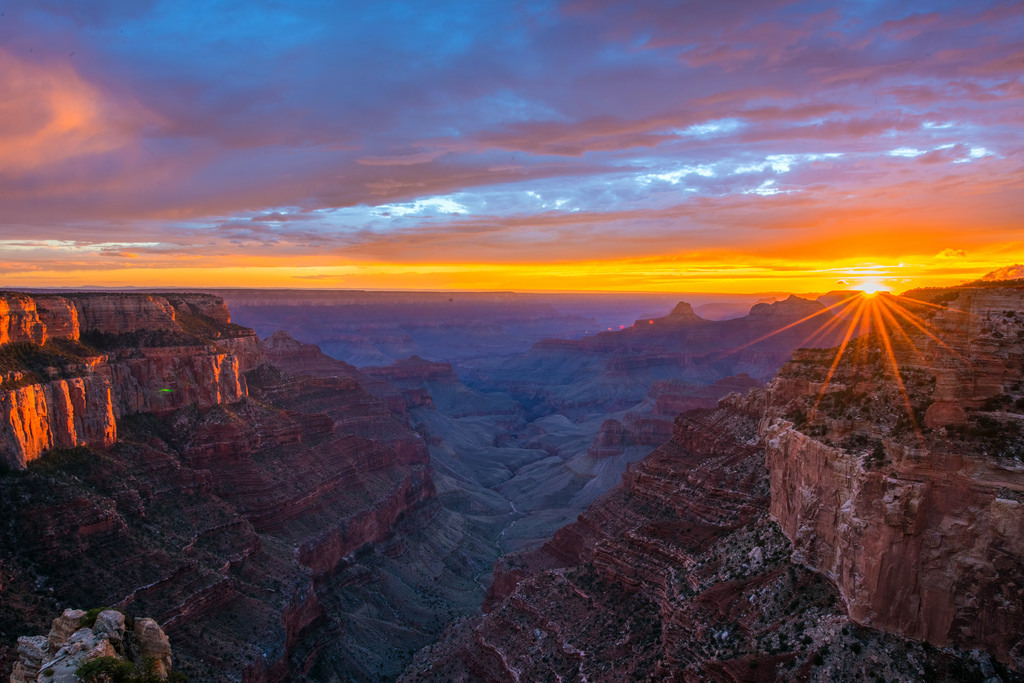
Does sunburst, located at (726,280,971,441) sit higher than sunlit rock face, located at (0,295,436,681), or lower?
higher

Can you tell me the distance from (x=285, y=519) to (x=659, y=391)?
262 feet

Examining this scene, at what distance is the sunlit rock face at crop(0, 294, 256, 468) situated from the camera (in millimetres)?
36656

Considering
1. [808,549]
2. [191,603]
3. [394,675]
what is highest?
[808,549]

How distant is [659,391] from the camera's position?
117 m

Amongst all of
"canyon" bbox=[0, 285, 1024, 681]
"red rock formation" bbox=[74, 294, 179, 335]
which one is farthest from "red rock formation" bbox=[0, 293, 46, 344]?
"red rock formation" bbox=[74, 294, 179, 335]

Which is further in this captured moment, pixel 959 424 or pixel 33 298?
pixel 33 298

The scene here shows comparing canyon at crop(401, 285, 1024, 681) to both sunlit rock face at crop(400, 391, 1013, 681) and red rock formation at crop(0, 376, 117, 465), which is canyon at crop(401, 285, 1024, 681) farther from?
red rock formation at crop(0, 376, 117, 465)

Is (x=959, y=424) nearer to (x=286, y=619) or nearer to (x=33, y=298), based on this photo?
(x=286, y=619)

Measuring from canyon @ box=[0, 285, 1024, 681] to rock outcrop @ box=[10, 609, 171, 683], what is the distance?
11323 millimetres

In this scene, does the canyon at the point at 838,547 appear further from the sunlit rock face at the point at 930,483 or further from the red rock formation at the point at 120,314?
the red rock formation at the point at 120,314

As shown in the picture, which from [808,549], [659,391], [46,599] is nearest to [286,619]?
[46,599]

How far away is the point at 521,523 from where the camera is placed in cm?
7638

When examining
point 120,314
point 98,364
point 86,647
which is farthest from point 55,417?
point 86,647

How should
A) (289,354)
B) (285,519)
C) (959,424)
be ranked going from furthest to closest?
(289,354)
(285,519)
(959,424)
